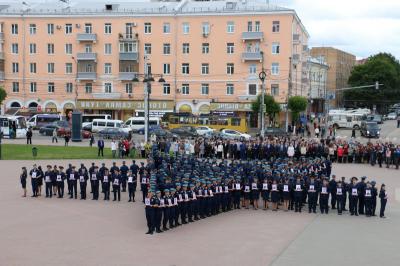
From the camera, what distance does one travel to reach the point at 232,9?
2418 inches

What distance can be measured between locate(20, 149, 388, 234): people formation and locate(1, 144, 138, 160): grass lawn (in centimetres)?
1224

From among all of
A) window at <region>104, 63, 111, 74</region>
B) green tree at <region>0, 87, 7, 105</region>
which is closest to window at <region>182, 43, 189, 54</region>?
window at <region>104, 63, 111, 74</region>

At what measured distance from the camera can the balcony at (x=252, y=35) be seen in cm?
5978

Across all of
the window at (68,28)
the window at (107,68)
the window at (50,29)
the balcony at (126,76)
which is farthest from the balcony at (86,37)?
the balcony at (126,76)

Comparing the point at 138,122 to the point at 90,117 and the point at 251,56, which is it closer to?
the point at 90,117

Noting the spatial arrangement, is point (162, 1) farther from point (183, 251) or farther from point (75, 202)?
point (183, 251)

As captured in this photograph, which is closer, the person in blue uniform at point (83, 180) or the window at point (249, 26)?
the person in blue uniform at point (83, 180)

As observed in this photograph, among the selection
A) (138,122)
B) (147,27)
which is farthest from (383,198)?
(147,27)

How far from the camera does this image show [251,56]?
2375 inches

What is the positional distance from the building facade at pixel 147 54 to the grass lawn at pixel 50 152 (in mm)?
21524

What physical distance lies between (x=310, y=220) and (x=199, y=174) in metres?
4.81

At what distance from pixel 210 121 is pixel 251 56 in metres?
9.66

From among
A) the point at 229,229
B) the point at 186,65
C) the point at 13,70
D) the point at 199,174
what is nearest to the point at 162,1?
the point at 186,65

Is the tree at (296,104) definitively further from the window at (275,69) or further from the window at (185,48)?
the window at (185,48)
